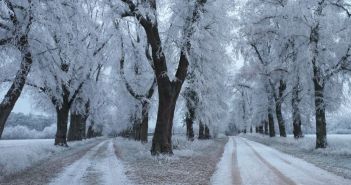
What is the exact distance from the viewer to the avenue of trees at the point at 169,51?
15.8 m

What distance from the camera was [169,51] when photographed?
21891 mm

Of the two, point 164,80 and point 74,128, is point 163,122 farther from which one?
point 74,128

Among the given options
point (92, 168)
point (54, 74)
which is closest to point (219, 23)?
point (54, 74)

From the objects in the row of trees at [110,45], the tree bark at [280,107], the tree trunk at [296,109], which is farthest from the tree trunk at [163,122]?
the tree bark at [280,107]

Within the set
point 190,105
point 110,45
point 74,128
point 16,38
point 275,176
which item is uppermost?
point 110,45

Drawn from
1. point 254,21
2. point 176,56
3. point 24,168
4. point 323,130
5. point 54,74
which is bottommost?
point 24,168

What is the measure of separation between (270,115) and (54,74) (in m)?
34.8

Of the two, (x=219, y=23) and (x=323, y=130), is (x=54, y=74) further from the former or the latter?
(x=323, y=130)

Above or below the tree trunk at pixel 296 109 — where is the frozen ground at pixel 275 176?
below

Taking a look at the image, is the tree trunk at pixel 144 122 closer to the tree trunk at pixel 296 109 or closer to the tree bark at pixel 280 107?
the tree trunk at pixel 296 109

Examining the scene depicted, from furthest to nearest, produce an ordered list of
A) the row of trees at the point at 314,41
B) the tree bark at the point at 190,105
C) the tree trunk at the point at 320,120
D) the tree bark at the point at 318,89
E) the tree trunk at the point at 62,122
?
1. the tree bark at the point at 190,105
2. the tree trunk at the point at 62,122
3. the tree trunk at the point at 320,120
4. the tree bark at the point at 318,89
5. the row of trees at the point at 314,41

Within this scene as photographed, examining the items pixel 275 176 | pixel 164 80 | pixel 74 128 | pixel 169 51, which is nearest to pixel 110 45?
pixel 169 51

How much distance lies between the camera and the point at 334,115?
118 ft

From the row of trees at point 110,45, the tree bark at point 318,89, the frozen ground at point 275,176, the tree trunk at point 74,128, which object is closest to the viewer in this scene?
the frozen ground at point 275,176
